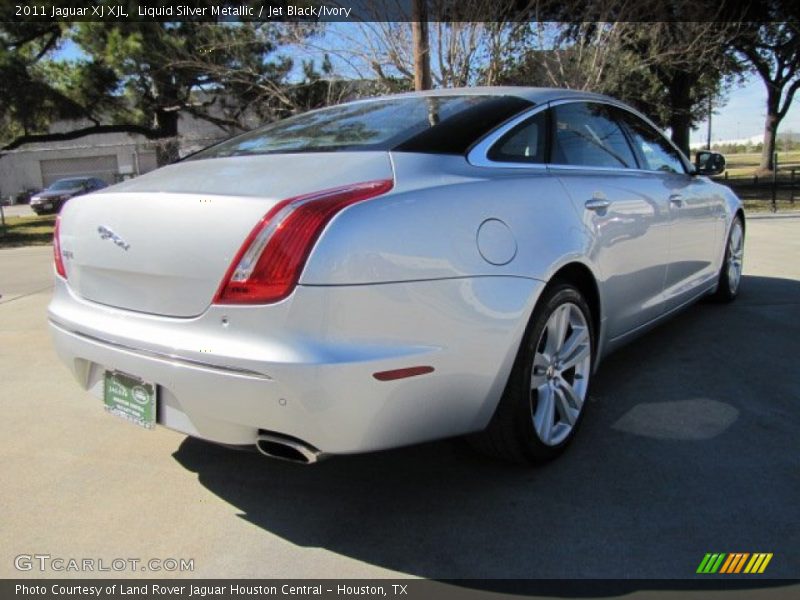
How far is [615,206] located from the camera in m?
3.33

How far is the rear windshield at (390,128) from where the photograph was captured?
2.65m

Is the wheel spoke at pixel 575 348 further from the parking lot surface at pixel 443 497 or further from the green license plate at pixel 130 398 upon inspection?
the green license plate at pixel 130 398

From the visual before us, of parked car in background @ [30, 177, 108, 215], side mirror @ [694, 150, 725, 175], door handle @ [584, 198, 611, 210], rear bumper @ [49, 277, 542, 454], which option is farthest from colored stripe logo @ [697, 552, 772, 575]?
parked car in background @ [30, 177, 108, 215]

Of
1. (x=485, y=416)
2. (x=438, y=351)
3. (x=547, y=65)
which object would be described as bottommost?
(x=485, y=416)

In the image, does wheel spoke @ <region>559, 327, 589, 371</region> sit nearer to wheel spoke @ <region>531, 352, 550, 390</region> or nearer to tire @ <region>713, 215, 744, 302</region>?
wheel spoke @ <region>531, 352, 550, 390</region>

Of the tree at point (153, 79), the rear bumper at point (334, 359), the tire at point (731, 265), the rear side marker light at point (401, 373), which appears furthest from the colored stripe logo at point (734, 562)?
the tree at point (153, 79)

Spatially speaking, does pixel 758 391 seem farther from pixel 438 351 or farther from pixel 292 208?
pixel 292 208

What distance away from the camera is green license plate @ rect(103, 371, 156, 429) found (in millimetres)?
2402

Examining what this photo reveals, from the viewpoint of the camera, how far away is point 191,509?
2713mm

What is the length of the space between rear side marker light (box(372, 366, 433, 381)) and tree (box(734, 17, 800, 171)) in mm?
20530

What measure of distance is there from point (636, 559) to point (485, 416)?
2.27 ft

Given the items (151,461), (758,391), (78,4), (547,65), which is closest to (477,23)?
(547,65)

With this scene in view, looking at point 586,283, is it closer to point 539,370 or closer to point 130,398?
point 539,370

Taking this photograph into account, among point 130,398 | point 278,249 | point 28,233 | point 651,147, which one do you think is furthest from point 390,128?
point 28,233
